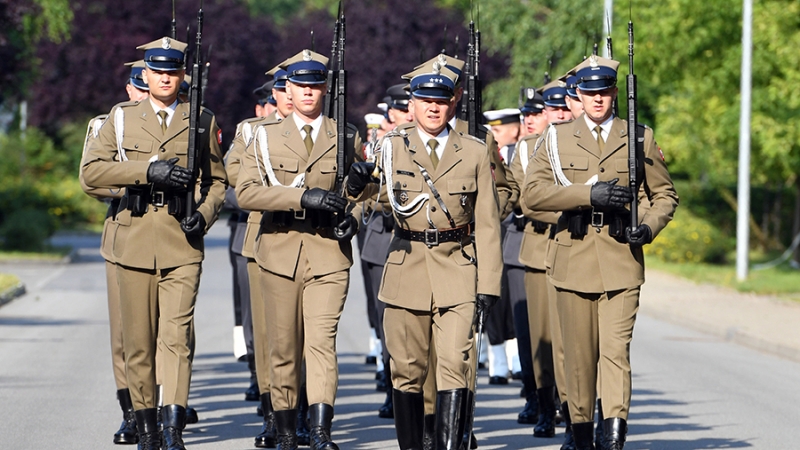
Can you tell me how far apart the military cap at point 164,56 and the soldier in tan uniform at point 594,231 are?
2187 millimetres

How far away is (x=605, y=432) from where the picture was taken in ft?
26.2

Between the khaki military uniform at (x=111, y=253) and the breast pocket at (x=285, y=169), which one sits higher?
the breast pocket at (x=285, y=169)

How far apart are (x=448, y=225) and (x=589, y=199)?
82 cm

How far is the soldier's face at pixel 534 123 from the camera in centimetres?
1123

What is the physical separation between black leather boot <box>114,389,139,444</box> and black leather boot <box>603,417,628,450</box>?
10.2 ft

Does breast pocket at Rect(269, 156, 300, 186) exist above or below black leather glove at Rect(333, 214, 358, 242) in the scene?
above

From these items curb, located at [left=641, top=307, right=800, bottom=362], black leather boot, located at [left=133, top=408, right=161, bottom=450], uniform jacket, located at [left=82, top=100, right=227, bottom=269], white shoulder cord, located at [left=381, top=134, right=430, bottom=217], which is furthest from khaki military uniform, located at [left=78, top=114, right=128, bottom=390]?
curb, located at [left=641, top=307, right=800, bottom=362]

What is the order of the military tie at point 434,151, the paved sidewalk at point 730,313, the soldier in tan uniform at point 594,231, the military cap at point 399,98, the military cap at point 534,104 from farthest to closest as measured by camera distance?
the paved sidewalk at point 730,313 < the military cap at point 534,104 < the military cap at point 399,98 < the soldier in tan uniform at point 594,231 < the military tie at point 434,151

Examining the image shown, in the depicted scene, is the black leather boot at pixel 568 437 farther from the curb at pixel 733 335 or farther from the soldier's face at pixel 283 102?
the curb at pixel 733 335

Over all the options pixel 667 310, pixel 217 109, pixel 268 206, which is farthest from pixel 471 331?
pixel 217 109

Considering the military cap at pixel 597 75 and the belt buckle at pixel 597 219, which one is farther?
the belt buckle at pixel 597 219

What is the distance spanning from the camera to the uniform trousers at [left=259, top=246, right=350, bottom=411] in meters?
8.27

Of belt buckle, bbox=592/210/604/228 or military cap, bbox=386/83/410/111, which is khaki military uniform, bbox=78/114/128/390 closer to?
military cap, bbox=386/83/410/111

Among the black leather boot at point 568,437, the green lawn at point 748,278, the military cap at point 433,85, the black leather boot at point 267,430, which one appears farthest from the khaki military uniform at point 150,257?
the green lawn at point 748,278
